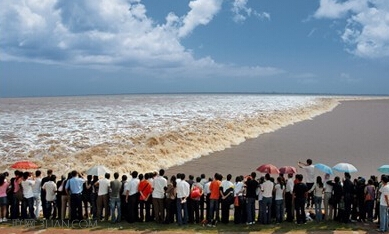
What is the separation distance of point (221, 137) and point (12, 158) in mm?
14835

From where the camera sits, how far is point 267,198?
40.6 feet

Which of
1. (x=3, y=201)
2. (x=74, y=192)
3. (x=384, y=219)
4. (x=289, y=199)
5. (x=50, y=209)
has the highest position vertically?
(x=74, y=192)

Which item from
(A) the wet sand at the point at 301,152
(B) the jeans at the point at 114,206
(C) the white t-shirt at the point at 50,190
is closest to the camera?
(B) the jeans at the point at 114,206

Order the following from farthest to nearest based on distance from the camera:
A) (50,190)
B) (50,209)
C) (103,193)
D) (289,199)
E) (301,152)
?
(301,152), (50,209), (50,190), (103,193), (289,199)

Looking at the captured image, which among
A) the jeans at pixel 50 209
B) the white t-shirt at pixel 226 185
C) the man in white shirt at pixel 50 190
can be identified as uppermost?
the white t-shirt at pixel 226 185

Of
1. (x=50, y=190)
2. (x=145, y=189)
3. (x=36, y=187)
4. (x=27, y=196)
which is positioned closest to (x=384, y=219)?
(x=145, y=189)

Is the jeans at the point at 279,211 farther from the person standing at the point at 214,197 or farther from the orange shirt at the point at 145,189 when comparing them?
the orange shirt at the point at 145,189

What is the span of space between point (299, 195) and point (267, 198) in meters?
0.97

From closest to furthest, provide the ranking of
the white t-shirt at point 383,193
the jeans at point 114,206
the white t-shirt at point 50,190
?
the white t-shirt at point 383,193 → the jeans at point 114,206 → the white t-shirt at point 50,190

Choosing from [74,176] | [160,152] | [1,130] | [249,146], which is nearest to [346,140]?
[249,146]

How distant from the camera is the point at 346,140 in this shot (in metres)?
32.3

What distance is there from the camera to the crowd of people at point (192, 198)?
12430mm

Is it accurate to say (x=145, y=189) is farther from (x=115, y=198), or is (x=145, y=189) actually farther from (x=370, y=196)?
(x=370, y=196)

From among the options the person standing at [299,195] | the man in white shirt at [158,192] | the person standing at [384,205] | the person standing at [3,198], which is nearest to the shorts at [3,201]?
the person standing at [3,198]
